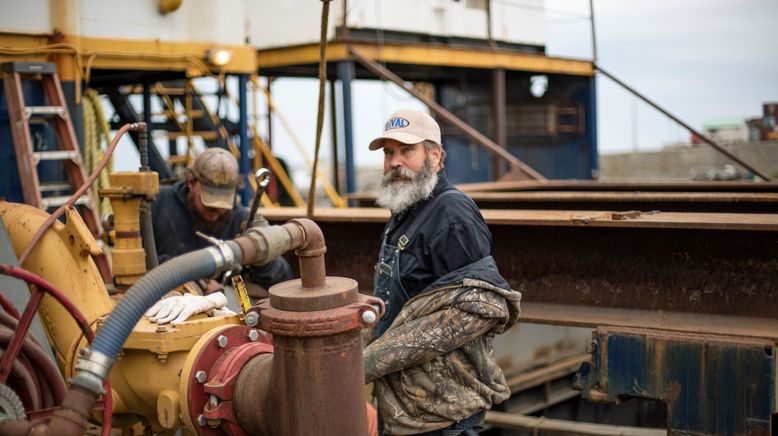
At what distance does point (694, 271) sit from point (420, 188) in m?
1.84

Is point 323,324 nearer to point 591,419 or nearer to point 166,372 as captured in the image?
point 166,372

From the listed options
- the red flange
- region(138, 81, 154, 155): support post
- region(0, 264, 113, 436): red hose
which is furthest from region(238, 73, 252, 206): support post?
region(0, 264, 113, 436): red hose

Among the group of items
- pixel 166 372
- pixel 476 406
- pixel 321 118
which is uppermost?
pixel 321 118

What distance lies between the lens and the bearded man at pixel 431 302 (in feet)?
10.2

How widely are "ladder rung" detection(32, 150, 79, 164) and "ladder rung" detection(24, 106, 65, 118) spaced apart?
1.02 ft

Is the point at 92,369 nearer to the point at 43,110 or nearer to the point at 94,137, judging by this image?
the point at 43,110

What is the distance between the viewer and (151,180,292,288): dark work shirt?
517 cm

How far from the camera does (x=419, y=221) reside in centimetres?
331

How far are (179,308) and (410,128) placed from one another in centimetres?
108

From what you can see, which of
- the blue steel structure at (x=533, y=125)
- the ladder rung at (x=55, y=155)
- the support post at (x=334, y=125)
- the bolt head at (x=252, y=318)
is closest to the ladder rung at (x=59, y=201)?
the ladder rung at (x=55, y=155)

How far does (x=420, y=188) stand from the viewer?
332cm

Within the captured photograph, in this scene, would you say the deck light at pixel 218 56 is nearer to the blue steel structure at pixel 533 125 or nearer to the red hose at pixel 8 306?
the red hose at pixel 8 306

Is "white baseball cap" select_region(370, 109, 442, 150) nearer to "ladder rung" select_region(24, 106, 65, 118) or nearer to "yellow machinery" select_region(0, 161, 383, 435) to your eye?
"yellow machinery" select_region(0, 161, 383, 435)

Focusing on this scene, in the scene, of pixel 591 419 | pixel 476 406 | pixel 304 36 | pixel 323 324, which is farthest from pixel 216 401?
pixel 304 36
